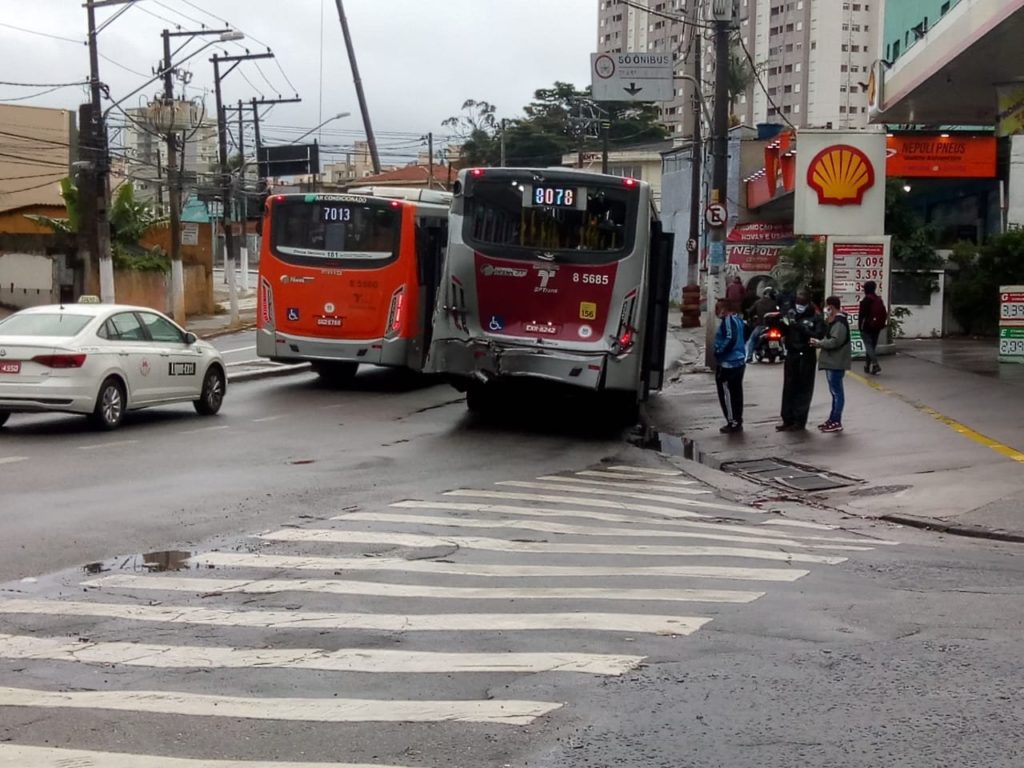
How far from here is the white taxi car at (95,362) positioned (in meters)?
15.9

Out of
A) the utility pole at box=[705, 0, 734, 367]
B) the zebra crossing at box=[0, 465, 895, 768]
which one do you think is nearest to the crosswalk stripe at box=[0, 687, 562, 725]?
the zebra crossing at box=[0, 465, 895, 768]

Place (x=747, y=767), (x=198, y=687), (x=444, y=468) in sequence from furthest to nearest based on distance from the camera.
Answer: (x=444, y=468)
(x=198, y=687)
(x=747, y=767)

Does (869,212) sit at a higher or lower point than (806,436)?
higher

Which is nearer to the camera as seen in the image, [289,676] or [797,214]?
[289,676]

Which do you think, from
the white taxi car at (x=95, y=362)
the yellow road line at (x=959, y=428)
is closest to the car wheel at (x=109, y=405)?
the white taxi car at (x=95, y=362)

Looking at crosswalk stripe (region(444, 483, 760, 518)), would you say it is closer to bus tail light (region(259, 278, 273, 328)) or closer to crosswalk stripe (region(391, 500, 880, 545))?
crosswalk stripe (region(391, 500, 880, 545))

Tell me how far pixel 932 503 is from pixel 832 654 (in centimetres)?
614

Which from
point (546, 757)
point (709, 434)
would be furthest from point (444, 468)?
point (546, 757)

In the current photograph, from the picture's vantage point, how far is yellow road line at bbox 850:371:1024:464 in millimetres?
14758

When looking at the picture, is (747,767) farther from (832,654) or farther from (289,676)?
(289,676)

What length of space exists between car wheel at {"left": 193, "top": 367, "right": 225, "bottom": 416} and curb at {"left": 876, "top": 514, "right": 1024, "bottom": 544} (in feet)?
34.6

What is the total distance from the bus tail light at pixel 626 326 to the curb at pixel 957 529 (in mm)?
5656

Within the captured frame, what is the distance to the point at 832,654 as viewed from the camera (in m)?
6.64

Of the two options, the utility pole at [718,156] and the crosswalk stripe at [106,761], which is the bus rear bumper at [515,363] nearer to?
the utility pole at [718,156]
